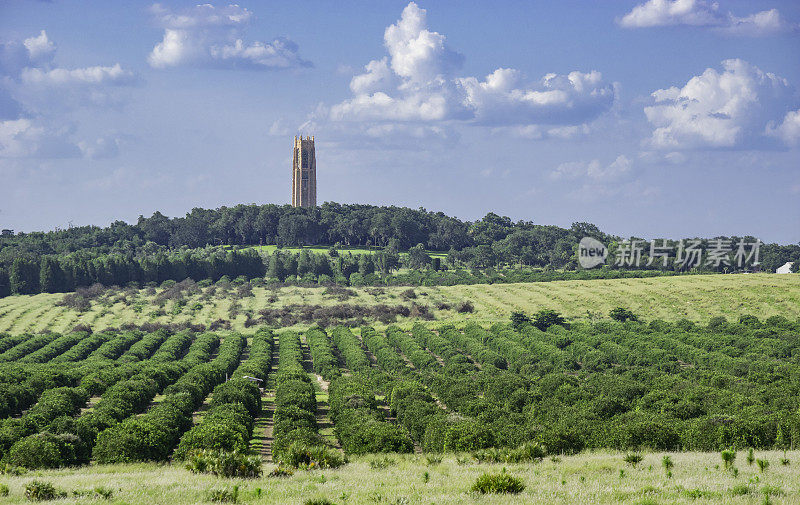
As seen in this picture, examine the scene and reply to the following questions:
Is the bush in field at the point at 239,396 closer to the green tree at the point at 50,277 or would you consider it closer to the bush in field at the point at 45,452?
the bush in field at the point at 45,452

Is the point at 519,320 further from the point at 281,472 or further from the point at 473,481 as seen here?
the point at 473,481

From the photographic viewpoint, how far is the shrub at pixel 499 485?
69.4ft

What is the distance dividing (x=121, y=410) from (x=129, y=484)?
26.5 m

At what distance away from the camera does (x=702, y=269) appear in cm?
16488

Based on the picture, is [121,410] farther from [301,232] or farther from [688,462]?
[301,232]

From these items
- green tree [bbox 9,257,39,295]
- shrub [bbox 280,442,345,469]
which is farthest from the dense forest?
shrub [bbox 280,442,345,469]

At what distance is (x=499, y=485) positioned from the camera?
21203 millimetres

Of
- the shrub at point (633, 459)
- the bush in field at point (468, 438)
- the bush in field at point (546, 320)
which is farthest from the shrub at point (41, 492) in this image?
the bush in field at point (546, 320)

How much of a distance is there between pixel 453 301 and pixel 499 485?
10355 cm

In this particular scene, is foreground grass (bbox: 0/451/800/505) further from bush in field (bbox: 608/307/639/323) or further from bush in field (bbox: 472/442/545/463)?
bush in field (bbox: 608/307/639/323)

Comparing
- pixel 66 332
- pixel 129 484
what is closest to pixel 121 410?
pixel 129 484

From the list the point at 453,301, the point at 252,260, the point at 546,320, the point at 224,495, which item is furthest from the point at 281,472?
the point at 252,260

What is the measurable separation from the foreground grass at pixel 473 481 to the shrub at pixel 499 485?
1.05 ft

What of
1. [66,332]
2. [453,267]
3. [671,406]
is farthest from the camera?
[453,267]
